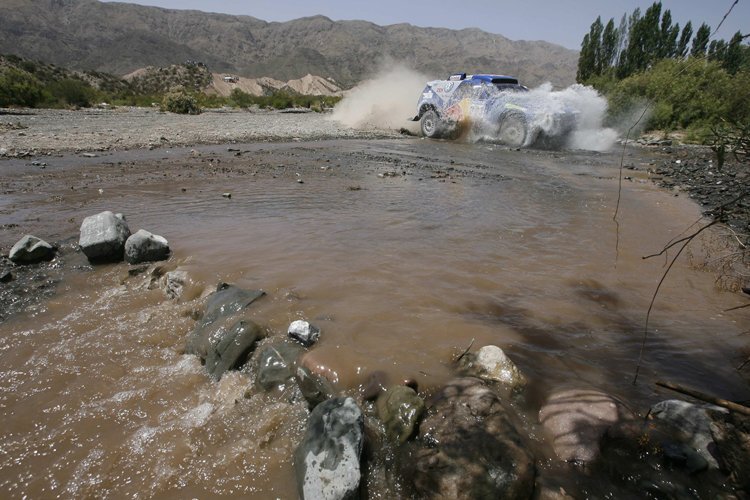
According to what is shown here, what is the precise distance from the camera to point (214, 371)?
9.00ft

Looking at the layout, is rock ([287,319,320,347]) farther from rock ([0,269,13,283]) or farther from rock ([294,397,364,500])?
rock ([0,269,13,283])

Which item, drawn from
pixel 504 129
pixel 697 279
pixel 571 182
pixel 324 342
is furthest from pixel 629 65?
pixel 324 342

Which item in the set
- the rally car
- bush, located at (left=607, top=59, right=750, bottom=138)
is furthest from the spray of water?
bush, located at (left=607, top=59, right=750, bottom=138)

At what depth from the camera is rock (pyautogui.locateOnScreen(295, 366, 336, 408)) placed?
236 centimetres

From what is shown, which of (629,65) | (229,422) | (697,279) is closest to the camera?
(229,422)

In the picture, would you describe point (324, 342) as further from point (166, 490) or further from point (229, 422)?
point (166, 490)

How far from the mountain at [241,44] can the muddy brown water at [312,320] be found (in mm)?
95177

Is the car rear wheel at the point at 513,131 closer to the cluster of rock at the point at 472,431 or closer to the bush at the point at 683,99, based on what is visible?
the bush at the point at 683,99

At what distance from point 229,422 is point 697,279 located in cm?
450

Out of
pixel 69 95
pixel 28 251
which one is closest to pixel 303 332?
pixel 28 251

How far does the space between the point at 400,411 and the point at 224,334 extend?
150cm

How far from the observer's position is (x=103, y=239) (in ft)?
14.0

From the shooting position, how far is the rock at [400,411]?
82.7 inches

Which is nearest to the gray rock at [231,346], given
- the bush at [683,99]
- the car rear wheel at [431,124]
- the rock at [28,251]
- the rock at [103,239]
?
the rock at [103,239]
